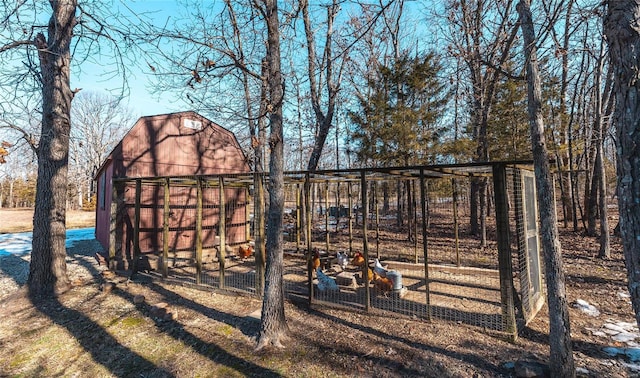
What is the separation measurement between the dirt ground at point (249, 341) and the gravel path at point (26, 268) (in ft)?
3.75

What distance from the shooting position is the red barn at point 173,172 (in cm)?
810

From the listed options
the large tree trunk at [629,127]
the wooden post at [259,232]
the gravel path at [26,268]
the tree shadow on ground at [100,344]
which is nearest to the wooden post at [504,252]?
the large tree trunk at [629,127]

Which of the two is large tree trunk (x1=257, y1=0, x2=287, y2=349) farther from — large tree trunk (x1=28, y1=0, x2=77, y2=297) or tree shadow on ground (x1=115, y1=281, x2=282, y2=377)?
large tree trunk (x1=28, y1=0, x2=77, y2=297)

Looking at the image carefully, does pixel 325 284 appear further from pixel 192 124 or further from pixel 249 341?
pixel 192 124

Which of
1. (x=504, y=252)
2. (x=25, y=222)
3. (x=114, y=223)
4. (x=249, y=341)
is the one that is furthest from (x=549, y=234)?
(x=25, y=222)

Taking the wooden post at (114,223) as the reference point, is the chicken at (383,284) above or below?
below

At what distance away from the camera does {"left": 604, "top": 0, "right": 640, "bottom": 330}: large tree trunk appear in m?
1.33

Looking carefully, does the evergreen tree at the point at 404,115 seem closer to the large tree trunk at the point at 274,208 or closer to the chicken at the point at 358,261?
the chicken at the point at 358,261

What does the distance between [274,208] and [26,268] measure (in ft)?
27.9

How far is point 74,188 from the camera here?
92.6ft

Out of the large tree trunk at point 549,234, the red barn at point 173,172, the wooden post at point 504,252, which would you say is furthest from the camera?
the red barn at point 173,172

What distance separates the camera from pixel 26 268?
8008 mm

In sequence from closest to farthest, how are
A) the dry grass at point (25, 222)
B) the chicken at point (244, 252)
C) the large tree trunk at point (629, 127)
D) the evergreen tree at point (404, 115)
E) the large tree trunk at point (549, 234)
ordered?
the large tree trunk at point (629, 127) < the large tree trunk at point (549, 234) < the chicken at point (244, 252) < the evergreen tree at point (404, 115) < the dry grass at point (25, 222)

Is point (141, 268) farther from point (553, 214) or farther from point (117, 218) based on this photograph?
point (553, 214)
